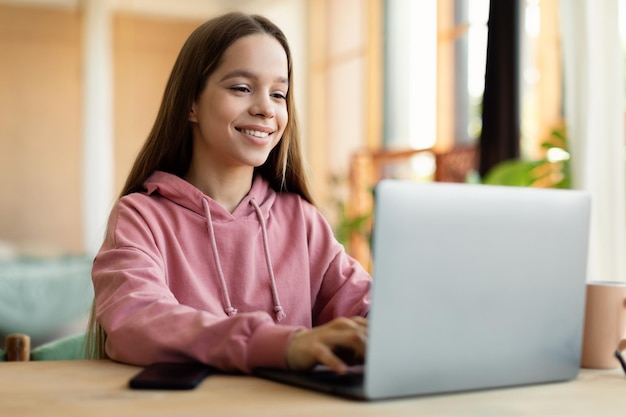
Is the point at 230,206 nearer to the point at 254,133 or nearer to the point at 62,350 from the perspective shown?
the point at 254,133

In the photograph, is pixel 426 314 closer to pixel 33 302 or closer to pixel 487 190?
pixel 487 190

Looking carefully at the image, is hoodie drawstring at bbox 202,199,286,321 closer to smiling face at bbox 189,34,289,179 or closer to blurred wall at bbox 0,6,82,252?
smiling face at bbox 189,34,289,179

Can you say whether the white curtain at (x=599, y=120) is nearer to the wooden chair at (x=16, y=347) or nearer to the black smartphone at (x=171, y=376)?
the wooden chair at (x=16, y=347)

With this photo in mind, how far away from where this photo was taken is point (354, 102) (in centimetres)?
656

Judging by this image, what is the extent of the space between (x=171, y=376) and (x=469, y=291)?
0.33 metres

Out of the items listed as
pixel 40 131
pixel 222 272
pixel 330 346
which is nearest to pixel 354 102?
pixel 40 131

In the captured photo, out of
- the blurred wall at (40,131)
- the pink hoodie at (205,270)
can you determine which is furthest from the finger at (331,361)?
the blurred wall at (40,131)

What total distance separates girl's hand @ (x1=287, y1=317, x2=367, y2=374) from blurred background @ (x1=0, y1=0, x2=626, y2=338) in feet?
6.63

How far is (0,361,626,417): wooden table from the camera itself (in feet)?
2.67

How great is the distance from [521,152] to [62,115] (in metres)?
4.52

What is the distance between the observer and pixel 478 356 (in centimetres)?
92

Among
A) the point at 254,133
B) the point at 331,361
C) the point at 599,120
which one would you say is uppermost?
the point at 599,120

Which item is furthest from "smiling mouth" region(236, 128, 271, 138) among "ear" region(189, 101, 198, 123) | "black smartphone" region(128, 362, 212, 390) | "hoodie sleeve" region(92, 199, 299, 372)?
"black smartphone" region(128, 362, 212, 390)

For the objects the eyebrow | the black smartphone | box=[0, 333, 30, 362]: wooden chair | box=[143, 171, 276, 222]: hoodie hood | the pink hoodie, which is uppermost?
the eyebrow
